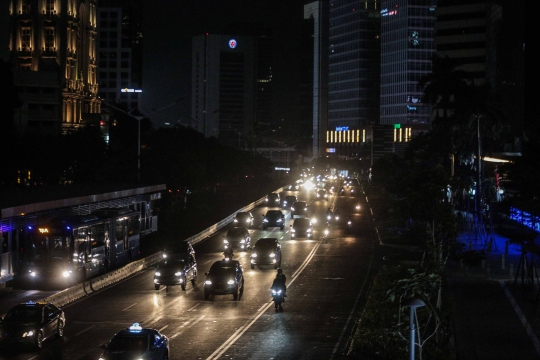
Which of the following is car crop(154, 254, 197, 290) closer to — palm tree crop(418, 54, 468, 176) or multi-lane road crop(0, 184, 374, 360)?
multi-lane road crop(0, 184, 374, 360)

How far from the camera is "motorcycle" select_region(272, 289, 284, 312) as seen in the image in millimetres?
29328

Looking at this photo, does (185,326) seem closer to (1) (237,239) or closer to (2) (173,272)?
(2) (173,272)

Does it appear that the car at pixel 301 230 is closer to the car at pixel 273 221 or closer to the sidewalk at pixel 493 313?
the car at pixel 273 221

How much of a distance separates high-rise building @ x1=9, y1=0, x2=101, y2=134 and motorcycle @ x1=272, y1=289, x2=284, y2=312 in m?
90.5

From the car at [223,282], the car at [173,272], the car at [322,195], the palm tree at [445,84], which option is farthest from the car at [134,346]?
the car at [322,195]

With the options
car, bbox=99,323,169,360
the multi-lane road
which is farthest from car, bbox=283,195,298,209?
car, bbox=99,323,169,360

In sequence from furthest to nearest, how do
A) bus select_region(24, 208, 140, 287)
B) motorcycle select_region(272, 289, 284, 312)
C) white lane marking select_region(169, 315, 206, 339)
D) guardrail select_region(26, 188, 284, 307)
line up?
bus select_region(24, 208, 140, 287)
guardrail select_region(26, 188, 284, 307)
motorcycle select_region(272, 289, 284, 312)
white lane marking select_region(169, 315, 206, 339)

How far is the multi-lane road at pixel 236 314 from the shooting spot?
22797 millimetres

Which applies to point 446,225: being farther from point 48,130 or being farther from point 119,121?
point 119,121

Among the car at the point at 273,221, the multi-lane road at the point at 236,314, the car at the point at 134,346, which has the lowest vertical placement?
the multi-lane road at the point at 236,314

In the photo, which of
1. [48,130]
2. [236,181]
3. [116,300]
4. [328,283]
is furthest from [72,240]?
[236,181]

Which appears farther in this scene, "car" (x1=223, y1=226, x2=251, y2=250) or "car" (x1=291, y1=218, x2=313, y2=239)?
"car" (x1=291, y1=218, x2=313, y2=239)

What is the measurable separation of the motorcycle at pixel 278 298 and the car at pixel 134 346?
1016 cm

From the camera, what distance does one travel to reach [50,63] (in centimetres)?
12888
